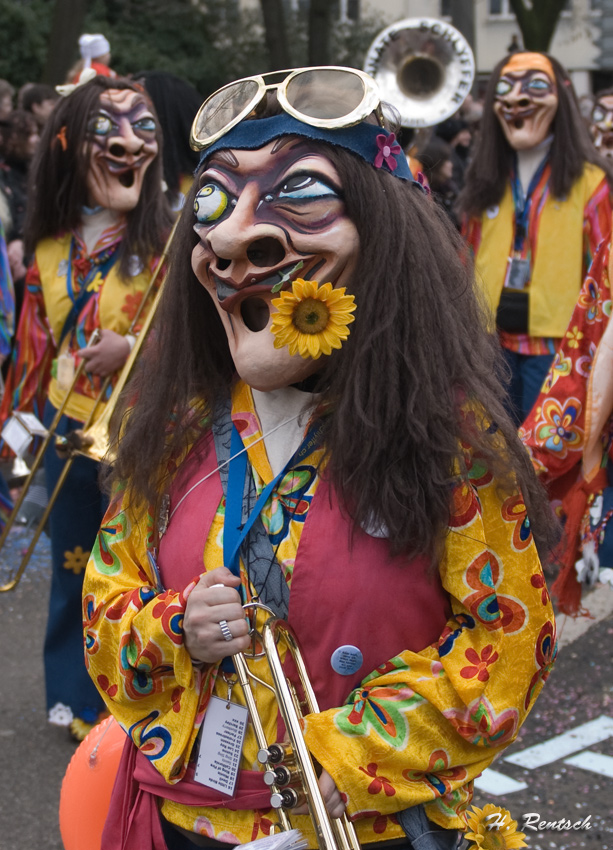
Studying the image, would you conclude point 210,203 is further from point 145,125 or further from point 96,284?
point 145,125

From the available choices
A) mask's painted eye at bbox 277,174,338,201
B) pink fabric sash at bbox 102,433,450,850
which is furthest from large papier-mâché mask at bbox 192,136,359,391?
pink fabric sash at bbox 102,433,450,850

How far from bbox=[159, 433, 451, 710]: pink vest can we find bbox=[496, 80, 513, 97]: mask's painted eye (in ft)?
13.5

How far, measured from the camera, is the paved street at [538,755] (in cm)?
340

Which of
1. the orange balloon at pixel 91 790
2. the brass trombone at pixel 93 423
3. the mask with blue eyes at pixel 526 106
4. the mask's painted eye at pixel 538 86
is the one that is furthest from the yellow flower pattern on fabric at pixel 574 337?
the mask's painted eye at pixel 538 86

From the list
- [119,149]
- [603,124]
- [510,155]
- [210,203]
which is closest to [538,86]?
[510,155]

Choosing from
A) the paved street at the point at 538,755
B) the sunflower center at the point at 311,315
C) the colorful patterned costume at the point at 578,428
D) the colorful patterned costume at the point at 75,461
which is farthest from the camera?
the colorful patterned costume at the point at 75,461

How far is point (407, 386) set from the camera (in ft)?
5.82

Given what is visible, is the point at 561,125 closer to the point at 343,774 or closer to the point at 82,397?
the point at 82,397

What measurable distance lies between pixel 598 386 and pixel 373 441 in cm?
140

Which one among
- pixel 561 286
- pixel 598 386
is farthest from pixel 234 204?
pixel 561 286

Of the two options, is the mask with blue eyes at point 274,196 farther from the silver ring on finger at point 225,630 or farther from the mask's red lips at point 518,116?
the mask's red lips at point 518,116

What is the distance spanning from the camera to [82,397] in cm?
396

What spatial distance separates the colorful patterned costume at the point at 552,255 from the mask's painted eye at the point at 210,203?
3183mm

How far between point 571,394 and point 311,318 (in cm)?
149
